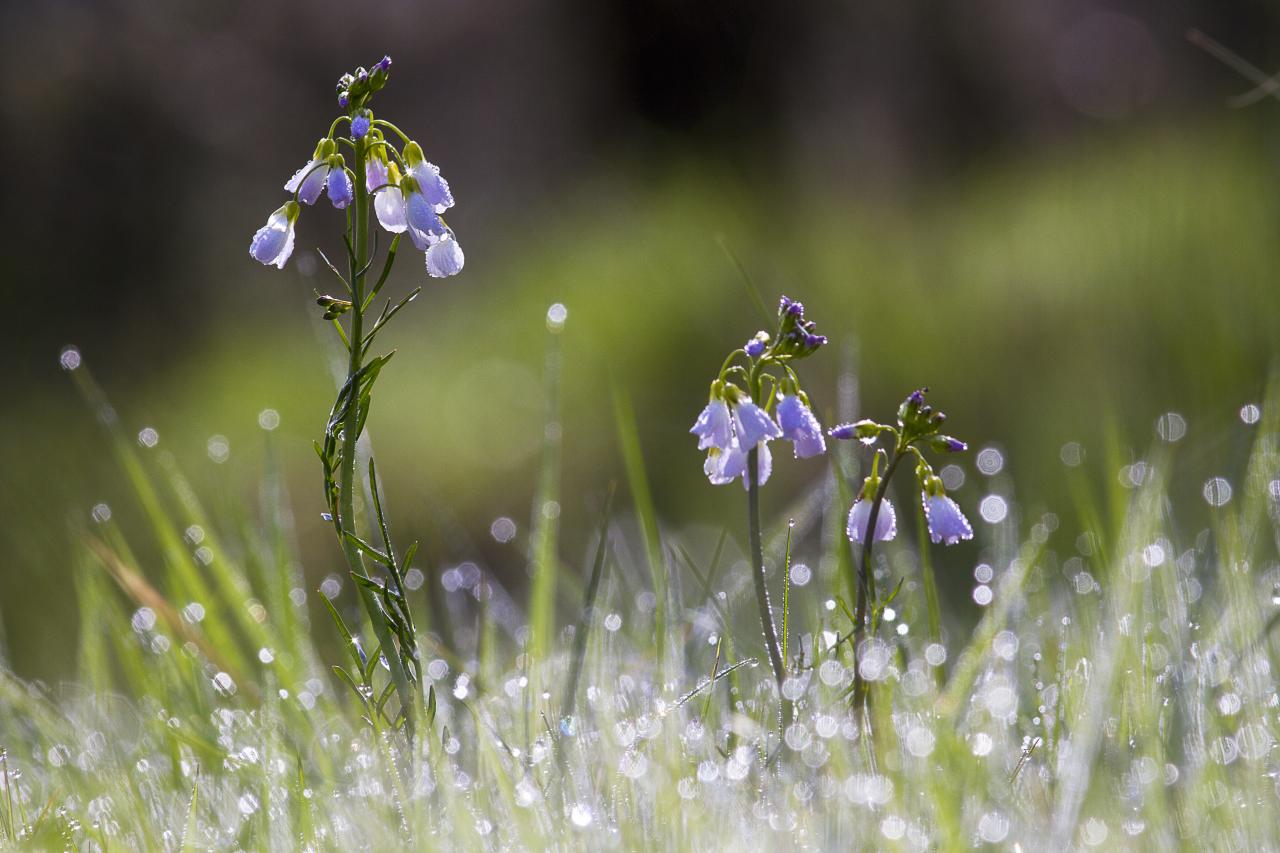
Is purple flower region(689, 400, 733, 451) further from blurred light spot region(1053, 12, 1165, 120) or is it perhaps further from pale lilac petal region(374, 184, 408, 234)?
blurred light spot region(1053, 12, 1165, 120)

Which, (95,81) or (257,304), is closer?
(257,304)

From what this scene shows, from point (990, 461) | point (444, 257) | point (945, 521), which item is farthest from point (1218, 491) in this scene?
point (444, 257)

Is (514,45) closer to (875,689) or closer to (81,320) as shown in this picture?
(81,320)

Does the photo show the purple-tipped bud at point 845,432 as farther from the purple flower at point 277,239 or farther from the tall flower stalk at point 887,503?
the purple flower at point 277,239

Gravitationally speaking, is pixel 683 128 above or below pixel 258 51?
below

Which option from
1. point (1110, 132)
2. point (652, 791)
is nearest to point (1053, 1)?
point (1110, 132)

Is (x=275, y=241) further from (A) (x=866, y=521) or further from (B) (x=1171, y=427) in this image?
(B) (x=1171, y=427)
